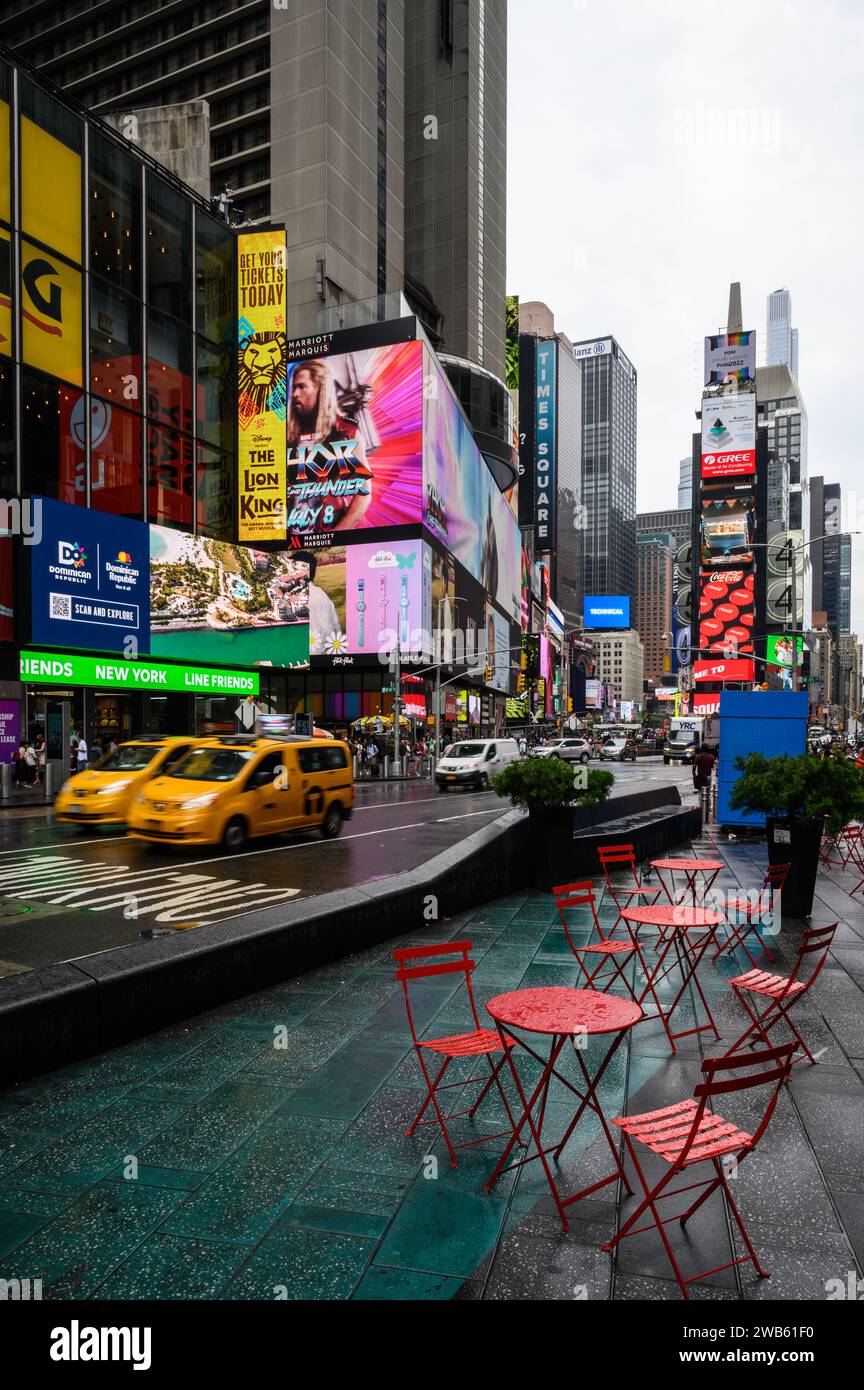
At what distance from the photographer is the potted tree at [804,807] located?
31.0 feet

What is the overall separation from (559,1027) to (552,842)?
23.7 ft

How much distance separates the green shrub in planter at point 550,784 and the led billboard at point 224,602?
25794mm

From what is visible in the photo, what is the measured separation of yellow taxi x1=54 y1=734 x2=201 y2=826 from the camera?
1658cm

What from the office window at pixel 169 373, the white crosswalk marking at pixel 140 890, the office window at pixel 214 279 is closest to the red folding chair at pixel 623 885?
the white crosswalk marking at pixel 140 890

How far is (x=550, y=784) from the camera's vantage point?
11.0 metres

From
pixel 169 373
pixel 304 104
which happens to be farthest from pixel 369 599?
pixel 304 104

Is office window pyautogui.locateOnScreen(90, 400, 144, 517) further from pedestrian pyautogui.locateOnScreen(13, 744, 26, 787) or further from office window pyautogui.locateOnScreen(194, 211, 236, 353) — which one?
pedestrian pyautogui.locateOnScreen(13, 744, 26, 787)

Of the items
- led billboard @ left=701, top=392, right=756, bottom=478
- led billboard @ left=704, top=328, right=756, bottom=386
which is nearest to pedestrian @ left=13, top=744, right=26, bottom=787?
led billboard @ left=701, top=392, right=756, bottom=478

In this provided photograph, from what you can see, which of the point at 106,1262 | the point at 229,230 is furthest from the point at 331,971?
the point at 229,230

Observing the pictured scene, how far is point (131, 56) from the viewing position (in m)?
72.4

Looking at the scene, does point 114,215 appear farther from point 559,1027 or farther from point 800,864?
point 559,1027

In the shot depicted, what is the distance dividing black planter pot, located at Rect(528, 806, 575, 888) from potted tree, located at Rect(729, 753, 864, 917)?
2.24 metres
